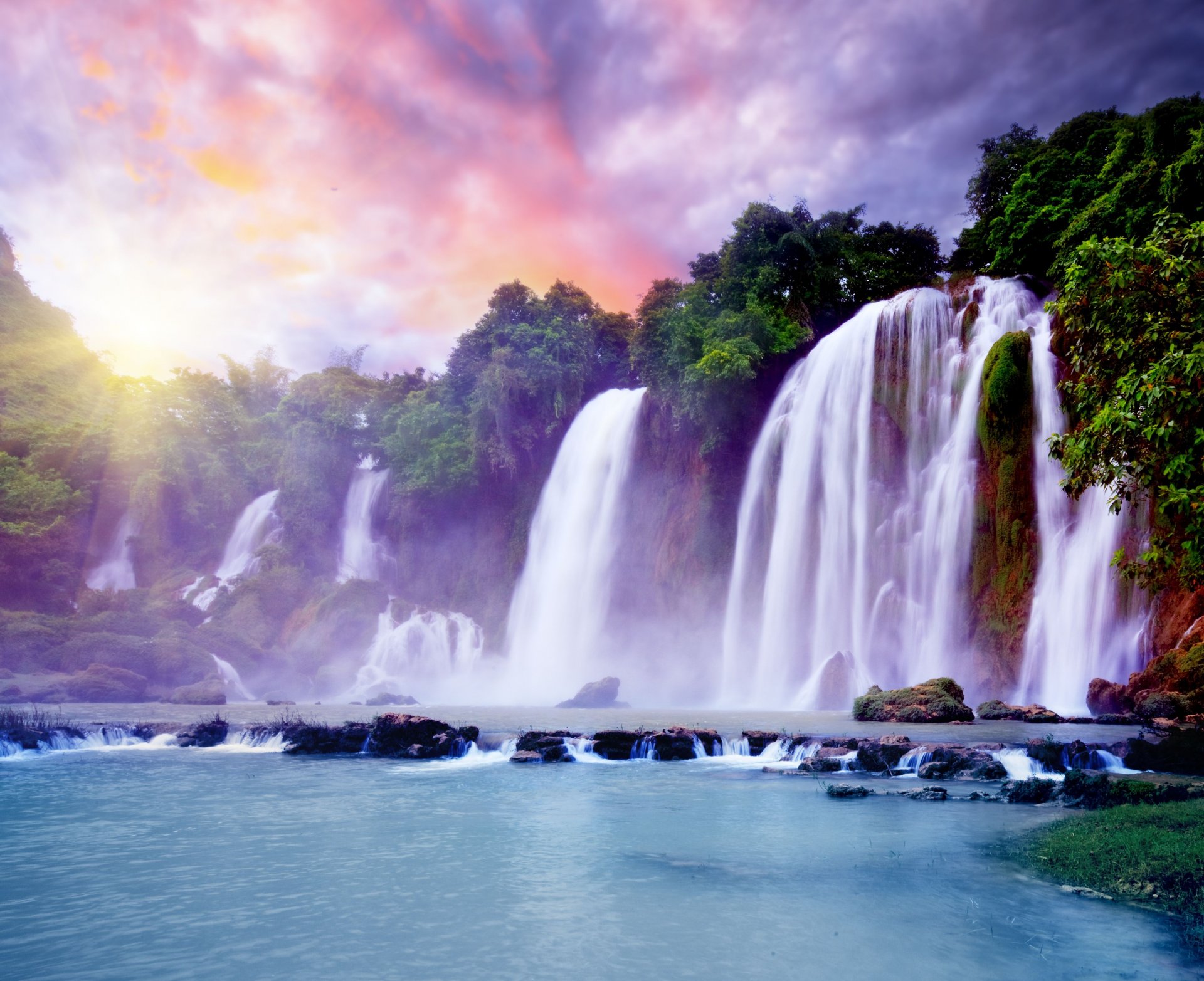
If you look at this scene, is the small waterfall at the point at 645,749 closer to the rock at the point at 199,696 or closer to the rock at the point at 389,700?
the rock at the point at 389,700

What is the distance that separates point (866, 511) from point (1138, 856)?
20.4m

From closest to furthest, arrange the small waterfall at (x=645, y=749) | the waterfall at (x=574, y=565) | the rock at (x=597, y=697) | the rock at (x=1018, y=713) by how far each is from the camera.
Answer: the small waterfall at (x=645, y=749), the rock at (x=1018, y=713), the rock at (x=597, y=697), the waterfall at (x=574, y=565)

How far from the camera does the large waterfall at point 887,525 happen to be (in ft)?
66.7

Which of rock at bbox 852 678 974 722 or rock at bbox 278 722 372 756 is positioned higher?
rock at bbox 852 678 974 722

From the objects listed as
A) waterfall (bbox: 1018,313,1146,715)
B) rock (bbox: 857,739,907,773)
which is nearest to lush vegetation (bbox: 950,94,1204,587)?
rock (bbox: 857,739,907,773)

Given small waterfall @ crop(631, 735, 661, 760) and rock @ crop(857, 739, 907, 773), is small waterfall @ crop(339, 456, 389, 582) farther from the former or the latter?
rock @ crop(857, 739, 907, 773)

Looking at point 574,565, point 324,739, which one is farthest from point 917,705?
point 574,565

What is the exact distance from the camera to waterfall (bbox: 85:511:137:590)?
4322 cm

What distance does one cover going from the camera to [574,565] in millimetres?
36500

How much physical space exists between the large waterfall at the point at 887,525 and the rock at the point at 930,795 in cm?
1138

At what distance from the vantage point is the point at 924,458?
994 inches

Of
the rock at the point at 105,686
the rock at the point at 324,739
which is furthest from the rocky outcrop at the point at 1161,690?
the rock at the point at 105,686

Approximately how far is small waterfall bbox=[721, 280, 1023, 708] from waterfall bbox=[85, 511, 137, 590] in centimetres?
3565

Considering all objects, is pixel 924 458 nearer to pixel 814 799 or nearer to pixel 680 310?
pixel 680 310
